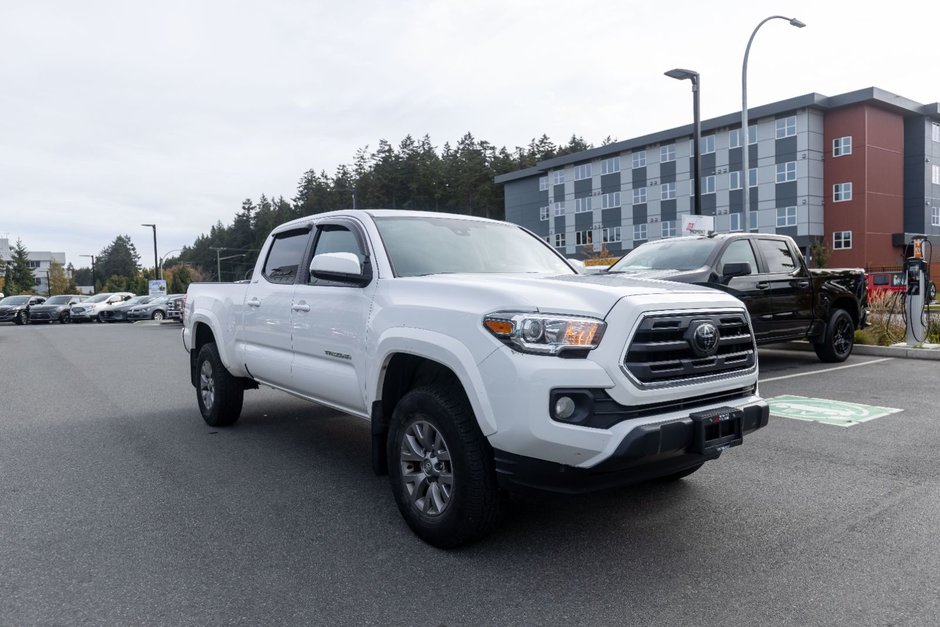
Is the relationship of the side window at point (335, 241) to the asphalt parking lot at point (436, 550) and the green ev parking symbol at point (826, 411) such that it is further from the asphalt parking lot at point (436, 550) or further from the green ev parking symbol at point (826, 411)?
the green ev parking symbol at point (826, 411)

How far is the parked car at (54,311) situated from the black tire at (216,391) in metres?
39.4

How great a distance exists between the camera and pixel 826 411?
7.27 meters

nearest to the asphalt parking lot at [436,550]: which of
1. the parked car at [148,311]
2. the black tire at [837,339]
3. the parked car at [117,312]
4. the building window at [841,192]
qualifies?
the black tire at [837,339]

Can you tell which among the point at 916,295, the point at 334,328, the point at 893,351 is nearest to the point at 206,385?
the point at 334,328

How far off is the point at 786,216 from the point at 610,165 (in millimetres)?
15015

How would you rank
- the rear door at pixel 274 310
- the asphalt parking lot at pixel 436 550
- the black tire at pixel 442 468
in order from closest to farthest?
the asphalt parking lot at pixel 436 550
the black tire at pixel 442 468
the rear door at pixel 274 310

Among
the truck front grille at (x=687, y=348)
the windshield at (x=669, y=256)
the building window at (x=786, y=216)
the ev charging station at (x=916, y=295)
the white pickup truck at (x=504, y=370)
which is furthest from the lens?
the building window at (x=786, y=216)

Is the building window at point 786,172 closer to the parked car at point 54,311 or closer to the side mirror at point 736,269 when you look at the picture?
the side mirror at point 736,269

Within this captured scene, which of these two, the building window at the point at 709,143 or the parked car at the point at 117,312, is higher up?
the building window at the point at 709,143

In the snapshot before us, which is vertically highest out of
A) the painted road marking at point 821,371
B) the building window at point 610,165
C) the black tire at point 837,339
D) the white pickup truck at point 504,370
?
the building window at point 610,165

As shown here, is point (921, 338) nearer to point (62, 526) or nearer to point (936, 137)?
point (62, 526)

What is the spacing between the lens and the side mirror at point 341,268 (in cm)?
432

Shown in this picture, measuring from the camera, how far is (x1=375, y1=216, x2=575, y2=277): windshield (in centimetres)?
462

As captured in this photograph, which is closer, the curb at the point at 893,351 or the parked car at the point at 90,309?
the curb at the point at 893,351
